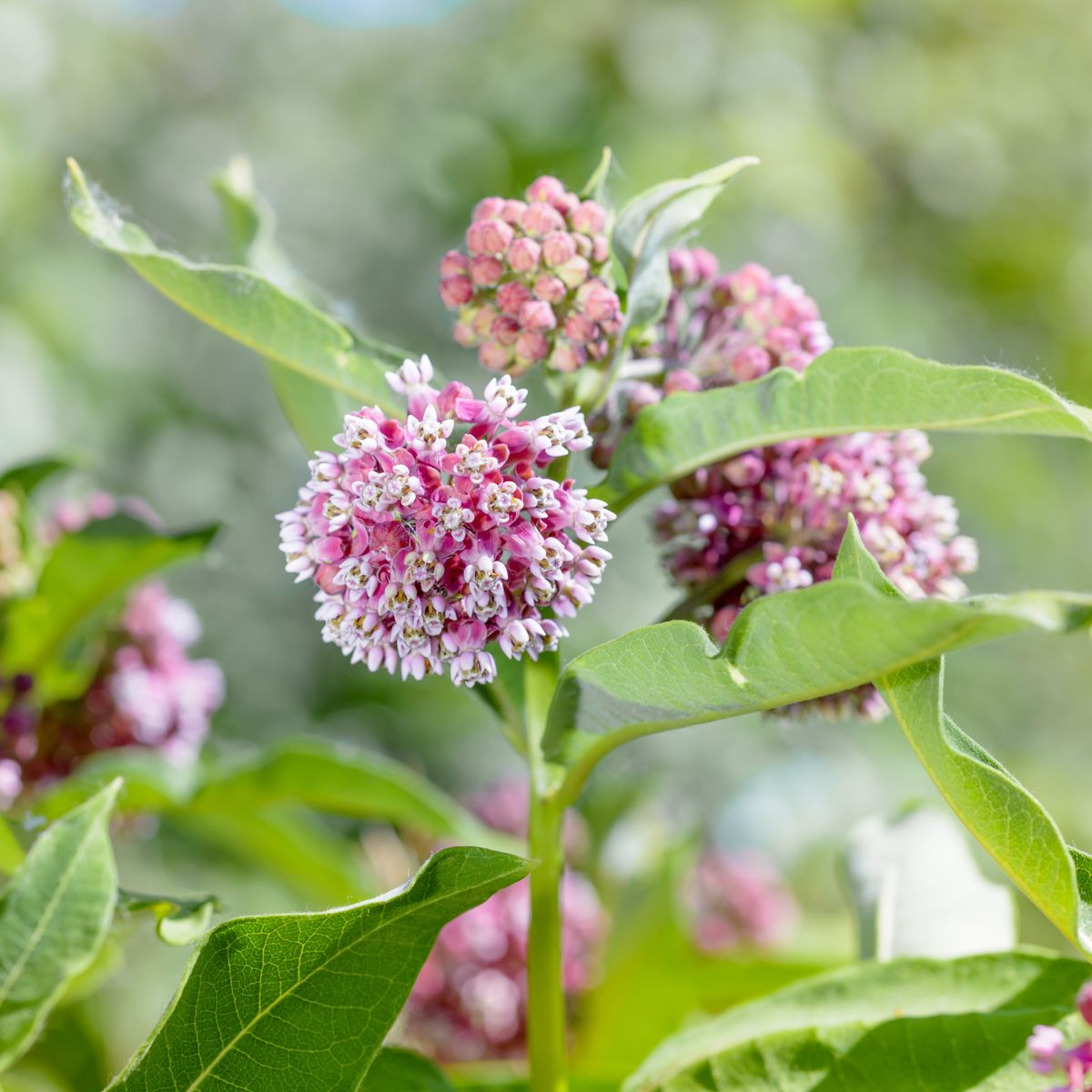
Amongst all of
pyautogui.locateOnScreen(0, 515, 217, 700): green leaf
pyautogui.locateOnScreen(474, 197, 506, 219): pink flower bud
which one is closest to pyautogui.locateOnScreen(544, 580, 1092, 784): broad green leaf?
pyautogui.locateOnScreen(474, 197, 506, 219): pink flower bud

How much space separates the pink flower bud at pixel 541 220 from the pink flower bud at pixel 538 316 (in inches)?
3.2

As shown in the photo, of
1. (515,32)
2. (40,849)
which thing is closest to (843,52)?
(515,32)

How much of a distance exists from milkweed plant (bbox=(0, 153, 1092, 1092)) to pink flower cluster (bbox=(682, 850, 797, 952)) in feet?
4.11

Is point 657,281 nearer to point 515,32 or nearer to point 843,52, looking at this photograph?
point 515,32

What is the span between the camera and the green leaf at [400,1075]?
1.19 metres

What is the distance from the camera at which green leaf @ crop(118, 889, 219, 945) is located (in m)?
1.04

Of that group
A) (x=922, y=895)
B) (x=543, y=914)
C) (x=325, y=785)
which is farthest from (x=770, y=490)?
(x=325, y=785)

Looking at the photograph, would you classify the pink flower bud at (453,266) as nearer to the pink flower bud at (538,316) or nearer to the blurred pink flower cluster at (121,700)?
the pink flower bud at (538,316)

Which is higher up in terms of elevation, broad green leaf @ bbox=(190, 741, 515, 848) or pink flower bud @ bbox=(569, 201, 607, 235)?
pink flower bud @ bbox=(569, 201, 607, 235)

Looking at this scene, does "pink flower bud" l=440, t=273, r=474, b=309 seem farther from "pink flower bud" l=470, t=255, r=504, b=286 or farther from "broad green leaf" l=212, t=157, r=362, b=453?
"broad green leaf" l=212, t=157, r=362, b=453

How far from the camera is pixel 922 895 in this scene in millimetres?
1635

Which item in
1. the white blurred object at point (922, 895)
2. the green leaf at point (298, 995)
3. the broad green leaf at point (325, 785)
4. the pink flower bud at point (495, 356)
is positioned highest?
the pink flower bud at point (495, 356)

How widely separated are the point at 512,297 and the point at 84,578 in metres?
0.95

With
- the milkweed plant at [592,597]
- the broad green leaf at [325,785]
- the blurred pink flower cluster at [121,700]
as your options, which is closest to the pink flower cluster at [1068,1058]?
the milkweed plant at [592,597]
